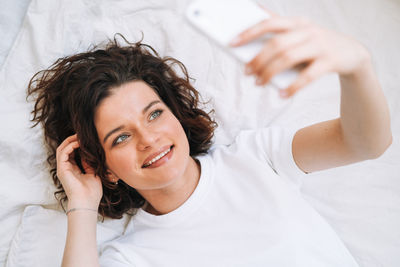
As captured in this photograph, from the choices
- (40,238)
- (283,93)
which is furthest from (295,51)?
(40,238)

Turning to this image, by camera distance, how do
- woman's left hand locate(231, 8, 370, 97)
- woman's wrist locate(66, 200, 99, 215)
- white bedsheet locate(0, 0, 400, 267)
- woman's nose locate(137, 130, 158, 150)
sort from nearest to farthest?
woman's left hand locate(231, 8, 370, 97)
woman's nose locate(137, 130, 158, 150)
woman's wrist locate(66, 200, 99, 215)
white bedsheet locate(0, 0, 400, 267)

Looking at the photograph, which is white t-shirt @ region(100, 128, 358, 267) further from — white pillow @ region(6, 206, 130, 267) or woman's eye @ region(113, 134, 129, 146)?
woman's eye @ region(113, 134, 129, 146)

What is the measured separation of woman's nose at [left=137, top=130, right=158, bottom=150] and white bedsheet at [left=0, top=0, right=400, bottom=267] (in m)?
0.41

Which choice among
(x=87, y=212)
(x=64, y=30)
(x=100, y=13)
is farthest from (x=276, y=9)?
(x=87, y=212)

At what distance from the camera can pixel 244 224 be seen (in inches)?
39.2

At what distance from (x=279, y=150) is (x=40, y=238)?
849 mm

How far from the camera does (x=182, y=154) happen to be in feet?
3.18

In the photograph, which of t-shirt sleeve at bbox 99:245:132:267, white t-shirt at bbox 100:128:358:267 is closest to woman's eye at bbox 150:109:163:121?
white t-shirt at bbox 100:128:358:267

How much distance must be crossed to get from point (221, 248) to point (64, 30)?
925mm

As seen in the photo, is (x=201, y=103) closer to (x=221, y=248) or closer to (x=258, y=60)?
(x=221, y=248)

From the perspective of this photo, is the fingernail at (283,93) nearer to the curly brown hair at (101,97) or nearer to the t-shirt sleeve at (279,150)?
the t-shirt sleeve at (279,150)

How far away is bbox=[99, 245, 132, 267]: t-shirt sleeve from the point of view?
1019 mm

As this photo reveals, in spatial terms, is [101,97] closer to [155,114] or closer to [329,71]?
Answer: [155,114]

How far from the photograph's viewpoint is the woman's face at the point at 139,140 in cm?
94
